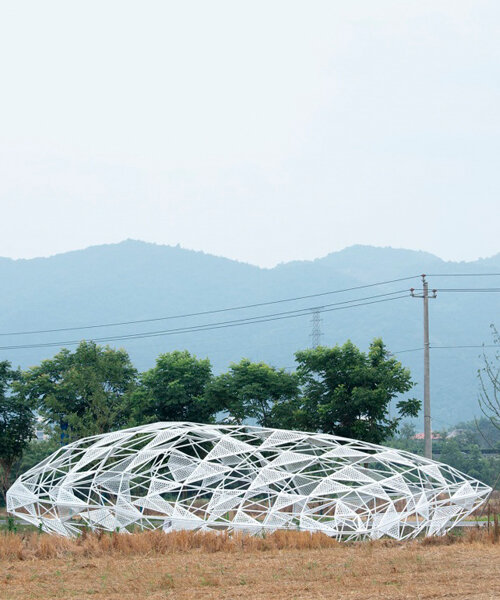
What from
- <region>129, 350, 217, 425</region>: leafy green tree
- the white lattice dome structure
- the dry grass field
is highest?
<region>129, 350, 217, 425</region>: leafy green tree

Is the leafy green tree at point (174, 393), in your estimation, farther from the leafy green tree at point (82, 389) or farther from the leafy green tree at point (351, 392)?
the leafy green tree at point (351, 392)

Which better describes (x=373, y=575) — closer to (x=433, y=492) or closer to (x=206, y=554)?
(x=206, y=554)

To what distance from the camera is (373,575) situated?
17781 mm

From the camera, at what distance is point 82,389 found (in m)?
46.2

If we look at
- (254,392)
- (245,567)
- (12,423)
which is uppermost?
(254,392)

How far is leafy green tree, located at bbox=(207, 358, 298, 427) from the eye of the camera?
43.7 m

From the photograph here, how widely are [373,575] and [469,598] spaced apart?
3.01 m

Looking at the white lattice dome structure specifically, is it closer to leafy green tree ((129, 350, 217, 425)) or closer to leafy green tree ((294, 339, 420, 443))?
leafy green tree ((294, 339, 420, 443))

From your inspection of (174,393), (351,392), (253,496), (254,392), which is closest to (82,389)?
(174,393)

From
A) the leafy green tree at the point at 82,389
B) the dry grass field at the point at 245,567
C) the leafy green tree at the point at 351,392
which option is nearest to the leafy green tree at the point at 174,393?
the leafy green tree at the point at 82,389

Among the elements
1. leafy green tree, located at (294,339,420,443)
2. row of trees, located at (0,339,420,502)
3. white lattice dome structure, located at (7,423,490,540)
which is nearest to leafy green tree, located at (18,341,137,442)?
row of trees, located at (0,339,420,502)

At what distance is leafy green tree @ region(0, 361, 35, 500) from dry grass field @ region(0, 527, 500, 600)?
84.8ft

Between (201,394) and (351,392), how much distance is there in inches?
365

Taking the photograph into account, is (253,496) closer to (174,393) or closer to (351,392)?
(351,392)
